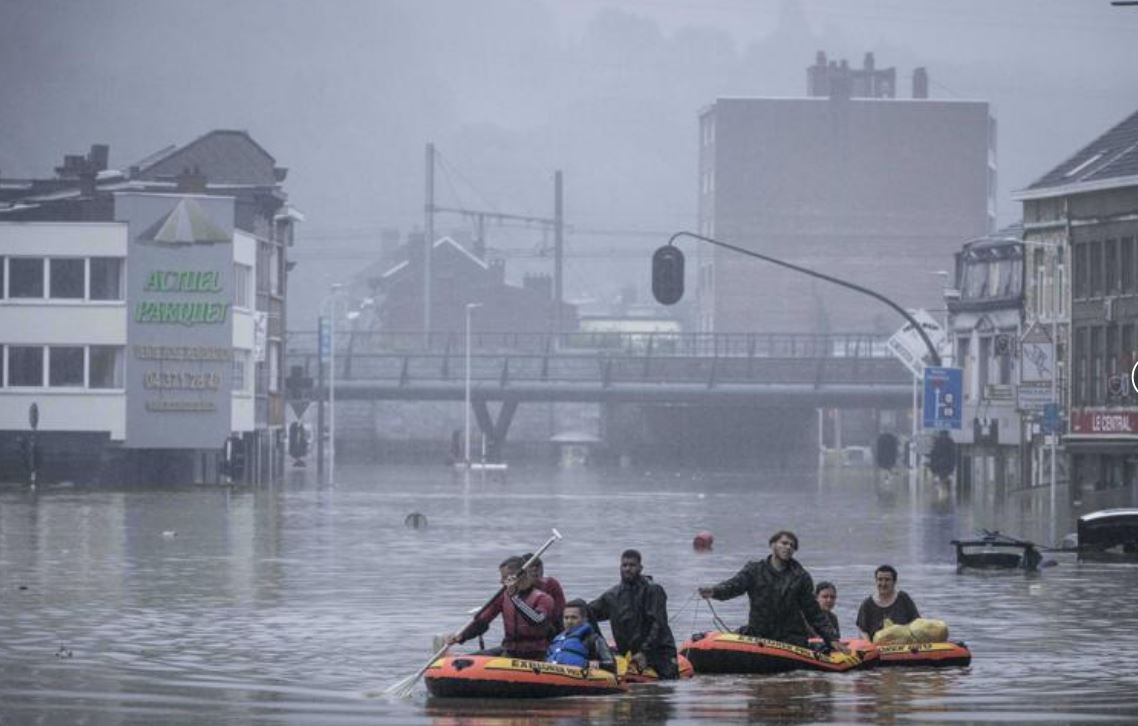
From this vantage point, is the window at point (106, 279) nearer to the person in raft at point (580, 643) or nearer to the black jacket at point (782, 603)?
the black jacket at point (782, 603)

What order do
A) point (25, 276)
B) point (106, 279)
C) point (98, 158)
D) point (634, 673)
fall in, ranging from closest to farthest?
point (634, 673), point (25, 276), point (106, 279), point (98, 158)

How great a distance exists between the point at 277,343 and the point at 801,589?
95.1 metres

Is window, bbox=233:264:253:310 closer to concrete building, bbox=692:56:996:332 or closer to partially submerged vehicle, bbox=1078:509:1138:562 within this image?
partially submerged vehicle, bbox=1078:509:1138:562

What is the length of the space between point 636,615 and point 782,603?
178 cm

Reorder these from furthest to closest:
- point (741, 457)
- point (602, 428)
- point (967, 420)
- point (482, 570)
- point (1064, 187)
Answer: point (602, 428) → point (741, 457) → point (967, 420) → point (1064, 187) → point (482, 570)

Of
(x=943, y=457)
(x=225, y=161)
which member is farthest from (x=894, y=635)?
(x=225, y=161)

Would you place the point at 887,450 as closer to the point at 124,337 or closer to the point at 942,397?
the point at 942,397

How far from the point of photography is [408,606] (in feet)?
127

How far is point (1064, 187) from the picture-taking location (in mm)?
89250

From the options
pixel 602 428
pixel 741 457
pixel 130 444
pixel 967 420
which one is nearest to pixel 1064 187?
pixel 967 420

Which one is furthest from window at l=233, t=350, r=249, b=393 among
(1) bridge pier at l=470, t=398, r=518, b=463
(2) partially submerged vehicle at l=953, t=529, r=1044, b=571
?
(2) partially submerged vehicle at l=953, t=529, r=1044, b=571

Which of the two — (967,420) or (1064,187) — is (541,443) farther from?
(1064,187)

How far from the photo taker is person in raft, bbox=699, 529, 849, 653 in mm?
27859

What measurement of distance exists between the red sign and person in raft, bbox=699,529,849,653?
54717mm
